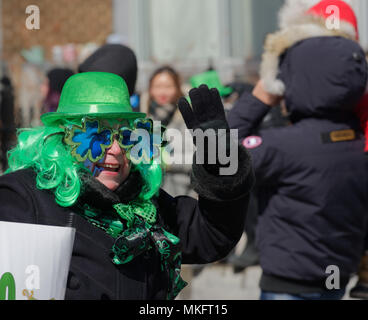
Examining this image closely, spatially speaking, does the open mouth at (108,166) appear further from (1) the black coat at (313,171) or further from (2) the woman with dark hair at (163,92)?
(2) the woman with dark hair at (163,92)

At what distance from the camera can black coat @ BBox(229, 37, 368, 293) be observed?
11.1 feet

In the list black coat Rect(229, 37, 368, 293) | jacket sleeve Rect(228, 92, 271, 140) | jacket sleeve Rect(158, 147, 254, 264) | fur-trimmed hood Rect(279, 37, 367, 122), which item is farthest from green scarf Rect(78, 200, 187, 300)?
fur-trimmed hood Rect(279, 37, 367, 122)

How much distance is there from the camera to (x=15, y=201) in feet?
7.25

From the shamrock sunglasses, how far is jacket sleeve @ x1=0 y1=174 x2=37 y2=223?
0.22 m

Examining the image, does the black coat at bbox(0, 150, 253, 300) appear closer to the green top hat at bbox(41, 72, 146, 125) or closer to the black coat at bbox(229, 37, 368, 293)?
the green top hat at bbox(41, 72, 146, 125)

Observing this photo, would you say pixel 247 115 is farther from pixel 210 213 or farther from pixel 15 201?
pixel 15 201

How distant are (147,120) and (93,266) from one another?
56 centimetres

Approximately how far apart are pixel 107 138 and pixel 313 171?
54.1 inches

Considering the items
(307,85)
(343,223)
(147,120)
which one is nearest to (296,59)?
(307,85)

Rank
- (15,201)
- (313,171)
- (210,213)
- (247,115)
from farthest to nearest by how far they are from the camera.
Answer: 1. (247,115)
2. (313,171)
3. (210,213)
4. (15,201)
